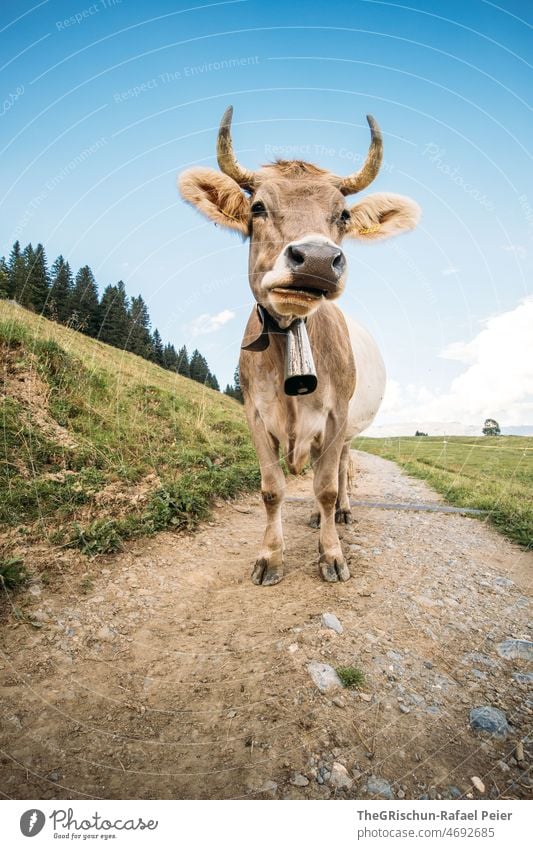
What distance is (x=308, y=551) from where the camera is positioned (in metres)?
5.23

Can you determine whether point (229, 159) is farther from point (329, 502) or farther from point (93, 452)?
point (93, 452)

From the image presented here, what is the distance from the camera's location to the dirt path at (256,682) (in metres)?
2.15

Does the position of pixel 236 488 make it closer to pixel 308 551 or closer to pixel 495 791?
pixel 308 551

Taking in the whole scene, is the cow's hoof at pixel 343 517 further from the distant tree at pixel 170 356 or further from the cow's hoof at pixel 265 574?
the distant tree at pixel 170 356

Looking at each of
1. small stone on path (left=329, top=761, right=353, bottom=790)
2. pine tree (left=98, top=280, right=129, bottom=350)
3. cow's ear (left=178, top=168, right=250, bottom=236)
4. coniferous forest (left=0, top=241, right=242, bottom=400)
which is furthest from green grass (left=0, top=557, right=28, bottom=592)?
pine tree (left=98, top=280, right=129, bottom=350)

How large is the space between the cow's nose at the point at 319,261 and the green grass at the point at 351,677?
2657 mm

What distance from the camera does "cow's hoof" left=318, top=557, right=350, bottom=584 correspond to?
434 cm

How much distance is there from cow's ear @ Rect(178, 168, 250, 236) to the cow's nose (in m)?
1.48

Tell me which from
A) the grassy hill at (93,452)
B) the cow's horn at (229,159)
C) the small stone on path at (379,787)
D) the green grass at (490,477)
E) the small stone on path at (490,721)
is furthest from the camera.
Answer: the green grass at (490,477)

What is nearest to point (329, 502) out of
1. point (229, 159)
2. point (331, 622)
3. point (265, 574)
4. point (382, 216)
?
point (265, 574)

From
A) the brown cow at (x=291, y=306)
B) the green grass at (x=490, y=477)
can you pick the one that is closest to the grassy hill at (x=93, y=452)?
the brown cow at (x=291, y=306)

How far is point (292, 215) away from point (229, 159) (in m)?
1.08

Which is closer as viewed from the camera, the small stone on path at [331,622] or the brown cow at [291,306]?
the small stone on path at [331,622]

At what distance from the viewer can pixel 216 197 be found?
4316 millimetres
